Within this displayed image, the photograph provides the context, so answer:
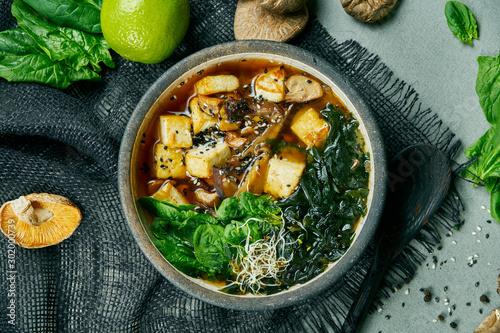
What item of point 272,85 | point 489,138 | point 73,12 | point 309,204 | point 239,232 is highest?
point 489,138

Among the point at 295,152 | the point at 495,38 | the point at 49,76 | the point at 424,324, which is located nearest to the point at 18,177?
the point at 49,76

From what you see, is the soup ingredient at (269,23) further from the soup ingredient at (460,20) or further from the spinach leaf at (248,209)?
the spinach leaf at (248,209)

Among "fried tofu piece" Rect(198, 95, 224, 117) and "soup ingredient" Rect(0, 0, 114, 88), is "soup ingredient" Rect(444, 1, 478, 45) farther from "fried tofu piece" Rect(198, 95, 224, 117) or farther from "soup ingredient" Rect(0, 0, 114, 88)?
"soup ingredient" Rect(0, 0, 114, 88)

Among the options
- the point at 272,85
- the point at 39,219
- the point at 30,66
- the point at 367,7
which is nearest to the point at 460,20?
the point at 367,7

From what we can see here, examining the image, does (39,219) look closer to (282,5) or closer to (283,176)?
(283,176)

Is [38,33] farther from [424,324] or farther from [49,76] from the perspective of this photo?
[424,324]

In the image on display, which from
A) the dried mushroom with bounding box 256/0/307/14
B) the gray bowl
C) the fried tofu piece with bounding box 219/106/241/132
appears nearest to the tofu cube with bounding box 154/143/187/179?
the gray bowl

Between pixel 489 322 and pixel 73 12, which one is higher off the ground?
pixel 73 12
